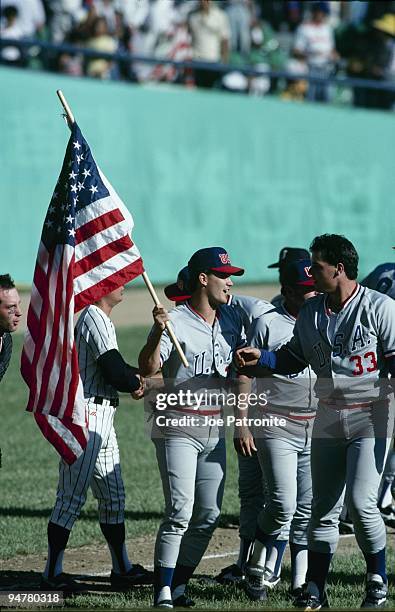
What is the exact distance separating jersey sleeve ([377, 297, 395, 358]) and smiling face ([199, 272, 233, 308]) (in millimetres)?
1039

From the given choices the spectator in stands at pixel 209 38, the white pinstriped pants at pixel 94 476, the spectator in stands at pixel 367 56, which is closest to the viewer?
the white pinstriped pants at pixel 94 476

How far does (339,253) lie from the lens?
6.83 meters

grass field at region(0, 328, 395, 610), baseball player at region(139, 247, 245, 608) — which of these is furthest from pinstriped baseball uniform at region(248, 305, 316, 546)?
grass field at region(0, 328, 395, 610)

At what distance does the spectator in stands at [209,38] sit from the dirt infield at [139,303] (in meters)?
4.55

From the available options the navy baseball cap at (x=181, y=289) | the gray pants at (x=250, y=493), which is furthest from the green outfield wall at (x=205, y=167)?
the gray pants at (x=250, y=493)

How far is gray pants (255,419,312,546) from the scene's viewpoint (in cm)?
723

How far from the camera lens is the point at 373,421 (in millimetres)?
6871

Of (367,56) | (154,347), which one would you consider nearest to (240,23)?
(367,56)

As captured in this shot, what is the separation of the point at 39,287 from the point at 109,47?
1601 centimetres

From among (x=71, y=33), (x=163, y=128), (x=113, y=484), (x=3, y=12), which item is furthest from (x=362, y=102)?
(x=113, y=484)

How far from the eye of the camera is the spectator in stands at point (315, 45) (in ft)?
82.4

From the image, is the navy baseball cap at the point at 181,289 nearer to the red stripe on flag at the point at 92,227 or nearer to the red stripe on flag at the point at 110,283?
the red stripe on flag at the point at 110,283

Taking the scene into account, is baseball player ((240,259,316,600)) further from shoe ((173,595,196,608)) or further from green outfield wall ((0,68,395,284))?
green outfield wall ((0,68,395,284))

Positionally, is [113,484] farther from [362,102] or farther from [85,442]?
[362,102]
